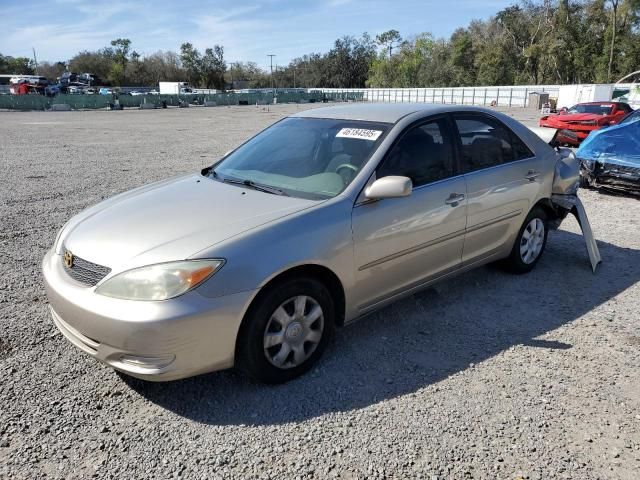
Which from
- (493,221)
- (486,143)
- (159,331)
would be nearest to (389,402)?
(159,331)

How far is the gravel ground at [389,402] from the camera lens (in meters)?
2.48

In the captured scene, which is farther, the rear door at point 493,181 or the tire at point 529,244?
the tire at point 529,244

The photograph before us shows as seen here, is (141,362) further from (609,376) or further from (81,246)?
(609,376)

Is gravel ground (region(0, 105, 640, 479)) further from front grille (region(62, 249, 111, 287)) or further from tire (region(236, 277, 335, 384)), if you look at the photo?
front grille (region(62, 249, 111, 287))

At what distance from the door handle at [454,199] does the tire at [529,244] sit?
1.09m

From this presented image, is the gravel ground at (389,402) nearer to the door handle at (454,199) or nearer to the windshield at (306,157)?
the door handle at (454,199)

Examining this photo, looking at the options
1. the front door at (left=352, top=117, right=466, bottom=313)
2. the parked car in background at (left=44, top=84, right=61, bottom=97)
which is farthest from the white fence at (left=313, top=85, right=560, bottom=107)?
the parked car in background at (left=44, top=84, right=61, bottom=97)

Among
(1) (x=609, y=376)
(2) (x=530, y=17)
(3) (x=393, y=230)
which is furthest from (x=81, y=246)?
(2) (x=530, y=17)

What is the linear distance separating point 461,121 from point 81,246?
302cm

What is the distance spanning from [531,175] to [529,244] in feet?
2.26

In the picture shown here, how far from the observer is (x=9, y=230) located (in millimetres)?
6219

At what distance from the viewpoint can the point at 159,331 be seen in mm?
2539

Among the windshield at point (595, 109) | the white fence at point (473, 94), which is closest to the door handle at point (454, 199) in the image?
the windshield at point (595, 109)

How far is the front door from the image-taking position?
332cm
